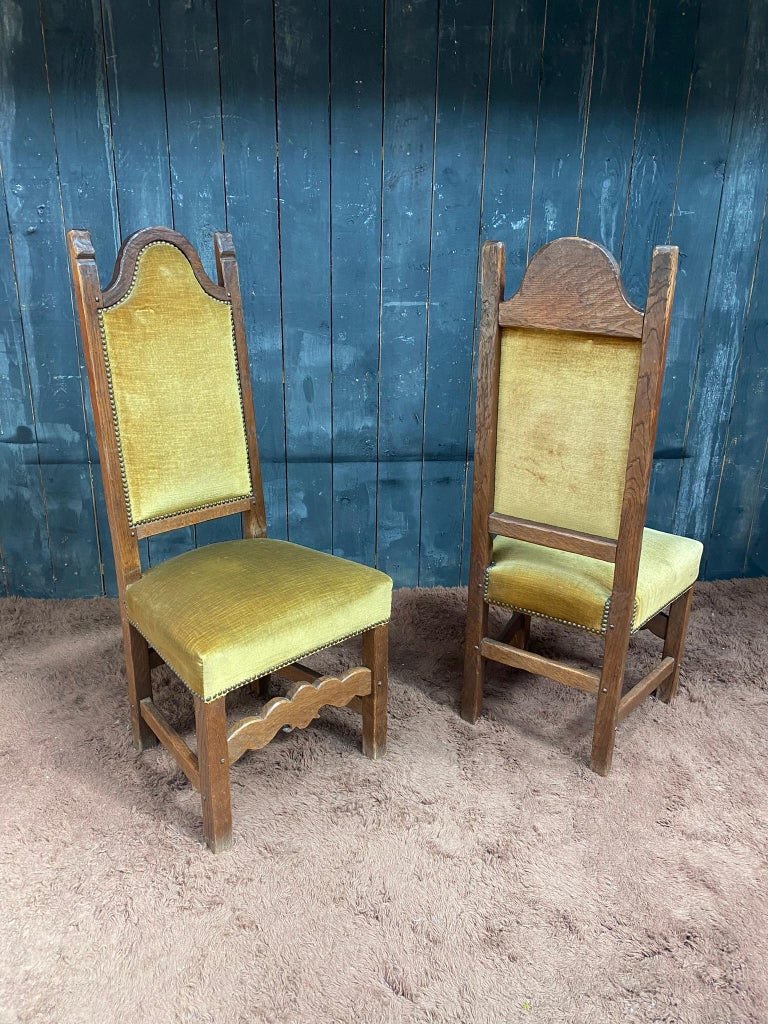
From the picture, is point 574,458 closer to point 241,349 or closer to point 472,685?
point 472,685

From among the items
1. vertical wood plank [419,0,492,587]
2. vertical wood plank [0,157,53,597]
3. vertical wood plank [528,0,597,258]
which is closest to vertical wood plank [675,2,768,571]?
vertical wood plank [528,0,597,258]

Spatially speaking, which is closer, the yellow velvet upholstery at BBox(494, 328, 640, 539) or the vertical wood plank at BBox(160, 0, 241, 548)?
the yellow velvet upholstery at BBox(494, 328, 640, 539)

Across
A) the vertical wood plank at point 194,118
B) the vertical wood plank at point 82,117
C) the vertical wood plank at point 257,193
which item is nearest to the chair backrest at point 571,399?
the vertical wood plank at point 257,193

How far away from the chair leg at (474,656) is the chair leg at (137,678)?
81 centimetres

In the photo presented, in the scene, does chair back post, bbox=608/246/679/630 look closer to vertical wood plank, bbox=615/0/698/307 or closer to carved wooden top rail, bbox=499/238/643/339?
carved wooden top rail, bbox=499/238/643/339

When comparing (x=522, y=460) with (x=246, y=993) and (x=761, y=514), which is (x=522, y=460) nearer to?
(x=246, y=993)

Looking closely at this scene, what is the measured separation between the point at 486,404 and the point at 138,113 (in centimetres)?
139

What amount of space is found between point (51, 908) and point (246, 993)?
0.44m

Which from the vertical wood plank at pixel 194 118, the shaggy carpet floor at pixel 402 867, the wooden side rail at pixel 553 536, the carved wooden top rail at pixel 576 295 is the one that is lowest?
the shaggy carpet floor at pixel 402 867

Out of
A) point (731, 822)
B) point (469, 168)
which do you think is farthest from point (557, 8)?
point (731, 822)

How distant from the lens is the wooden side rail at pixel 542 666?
193 centimetres

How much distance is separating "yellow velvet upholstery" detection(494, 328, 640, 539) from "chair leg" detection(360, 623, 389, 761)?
450mm

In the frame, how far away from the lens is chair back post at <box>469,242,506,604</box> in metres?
1.85

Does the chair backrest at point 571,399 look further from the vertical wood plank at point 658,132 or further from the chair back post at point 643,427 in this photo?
the vertical wood plank at point 658,132
